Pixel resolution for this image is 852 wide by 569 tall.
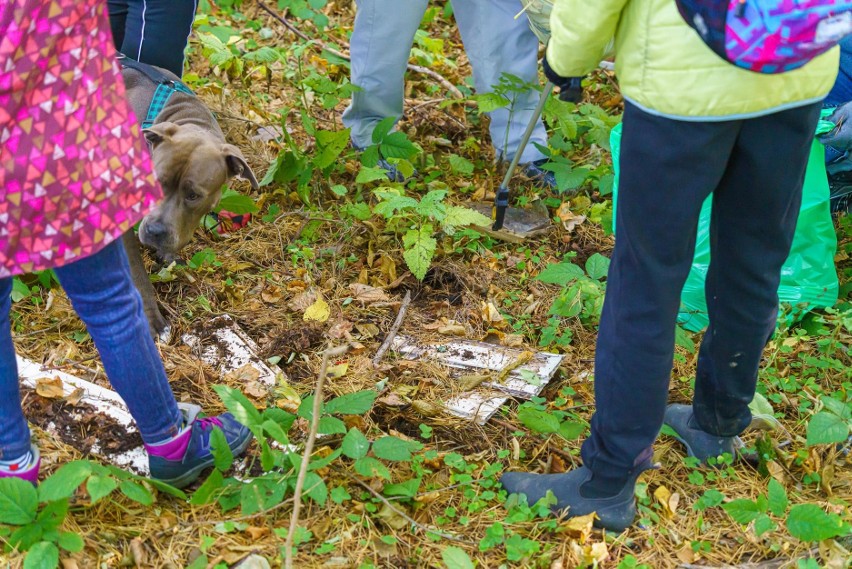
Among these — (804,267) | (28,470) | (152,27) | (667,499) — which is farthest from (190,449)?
(804,267)

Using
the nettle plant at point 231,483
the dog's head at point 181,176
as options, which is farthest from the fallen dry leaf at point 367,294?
the nettle plant at point 231,483

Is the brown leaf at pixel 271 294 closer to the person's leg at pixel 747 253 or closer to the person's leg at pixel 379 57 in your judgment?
the person's leg at pixel 379 57

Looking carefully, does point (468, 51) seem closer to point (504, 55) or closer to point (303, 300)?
point (504, 55)

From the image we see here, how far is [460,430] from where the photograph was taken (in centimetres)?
281

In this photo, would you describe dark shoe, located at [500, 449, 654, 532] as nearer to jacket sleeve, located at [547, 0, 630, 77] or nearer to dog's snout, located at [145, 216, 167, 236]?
jacket sleeve, located at [547, 0, 630, 77]

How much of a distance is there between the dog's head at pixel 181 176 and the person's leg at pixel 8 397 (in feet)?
4.01

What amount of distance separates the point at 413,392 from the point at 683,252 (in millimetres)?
1276

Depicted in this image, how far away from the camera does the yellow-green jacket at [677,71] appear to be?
69.7 inches

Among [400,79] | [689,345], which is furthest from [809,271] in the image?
[400,79]

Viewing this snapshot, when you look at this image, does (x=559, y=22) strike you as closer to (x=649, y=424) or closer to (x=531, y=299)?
(x=649, y=424)

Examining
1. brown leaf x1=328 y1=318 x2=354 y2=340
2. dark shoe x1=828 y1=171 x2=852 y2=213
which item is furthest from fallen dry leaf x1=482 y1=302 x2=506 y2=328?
A: dark shoe x1=828 y1=171 x2=852 y2=213

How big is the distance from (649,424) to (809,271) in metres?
1.54

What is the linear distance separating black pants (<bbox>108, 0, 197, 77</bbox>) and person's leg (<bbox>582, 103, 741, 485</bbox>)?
234 centimetres

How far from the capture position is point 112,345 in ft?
6.95
